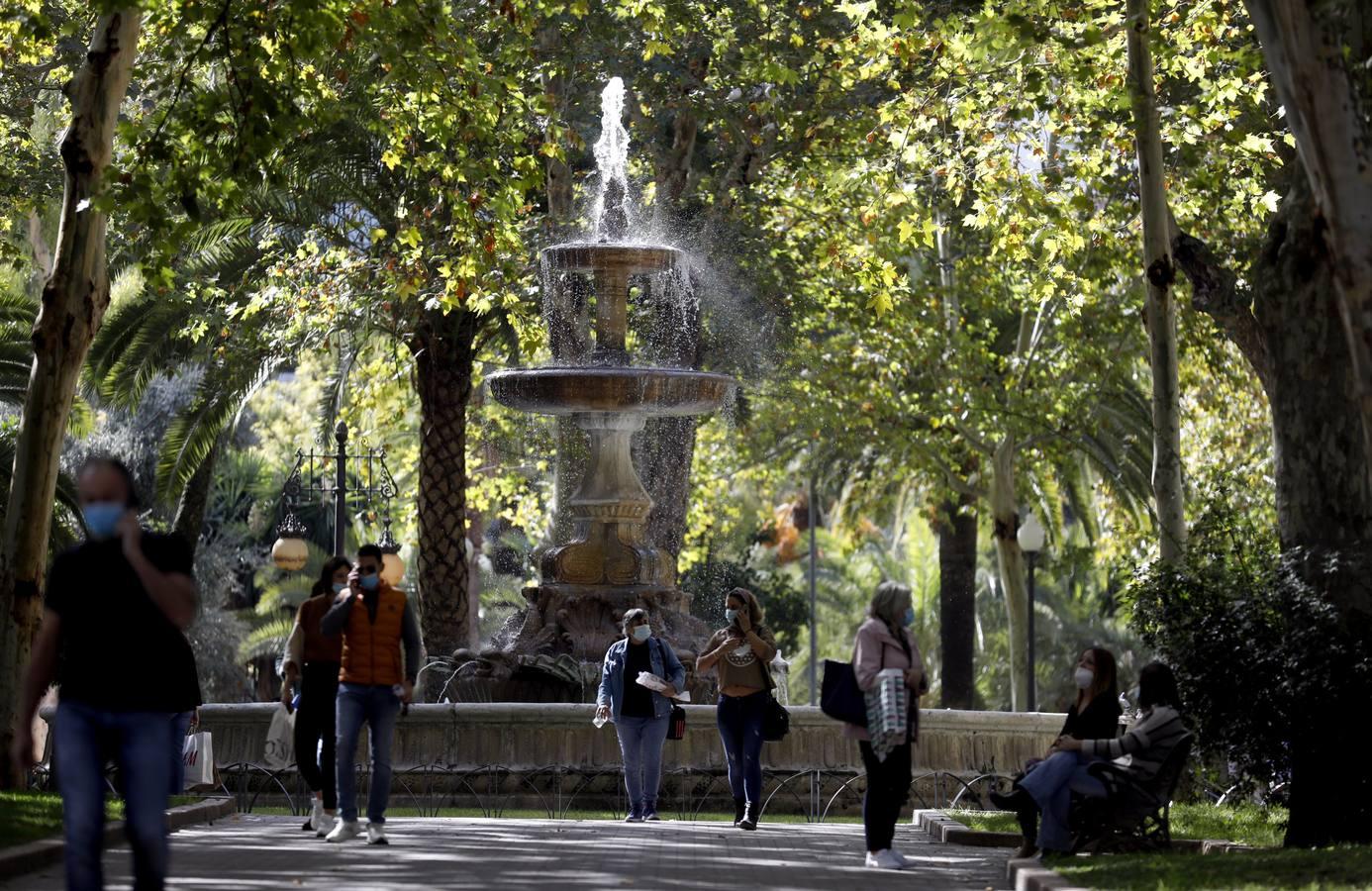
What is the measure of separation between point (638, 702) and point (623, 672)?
230 mm

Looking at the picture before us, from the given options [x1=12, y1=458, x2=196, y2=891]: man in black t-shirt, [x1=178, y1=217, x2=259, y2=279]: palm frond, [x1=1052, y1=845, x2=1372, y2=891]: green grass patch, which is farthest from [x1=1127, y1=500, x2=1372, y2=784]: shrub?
[x1=178, y1=217, x2=259, y2=279]: palm frond

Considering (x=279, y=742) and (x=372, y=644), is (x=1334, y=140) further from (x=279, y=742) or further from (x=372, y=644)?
(x=279, y=742)

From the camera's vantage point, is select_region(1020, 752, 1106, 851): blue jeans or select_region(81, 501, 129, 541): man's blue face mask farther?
select_region(1020, 752, 1106, 851): blue jeans

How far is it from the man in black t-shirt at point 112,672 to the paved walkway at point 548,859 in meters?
3.05

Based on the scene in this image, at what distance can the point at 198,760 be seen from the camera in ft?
58.9

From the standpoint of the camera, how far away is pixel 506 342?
31.0 m

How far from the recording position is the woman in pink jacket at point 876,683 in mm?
12164

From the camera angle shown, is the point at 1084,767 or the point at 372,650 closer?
the point at 1084,767

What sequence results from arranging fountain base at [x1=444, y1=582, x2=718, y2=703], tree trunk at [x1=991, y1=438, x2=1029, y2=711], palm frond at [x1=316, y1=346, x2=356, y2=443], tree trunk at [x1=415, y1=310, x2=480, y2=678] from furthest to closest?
tree trunk at [x1=991, y1=438, x2=1029, y2=711] → palm frond at [x1=316, y1=346, x2=356, y2=443] → tree trunk at [x1=415, y1=310, x2=480, y2=678] → fountain base at [x1=444, y1=582, x2=718, y2=703]

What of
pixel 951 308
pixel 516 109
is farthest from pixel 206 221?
pixel 951 308

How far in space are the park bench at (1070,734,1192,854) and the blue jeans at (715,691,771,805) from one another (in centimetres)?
348

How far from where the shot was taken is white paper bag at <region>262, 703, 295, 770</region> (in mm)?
18916

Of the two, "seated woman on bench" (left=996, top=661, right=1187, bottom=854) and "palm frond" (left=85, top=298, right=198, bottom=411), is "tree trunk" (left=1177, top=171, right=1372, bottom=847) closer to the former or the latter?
"seated woman on bench" (left=996, top=661, right=1187, bottom=854)

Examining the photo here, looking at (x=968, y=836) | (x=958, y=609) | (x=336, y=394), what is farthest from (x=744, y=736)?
(x=958, y=609)
